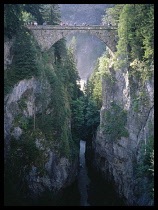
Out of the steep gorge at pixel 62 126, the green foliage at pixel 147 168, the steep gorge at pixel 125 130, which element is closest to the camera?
the green foliage at pixel 147 168

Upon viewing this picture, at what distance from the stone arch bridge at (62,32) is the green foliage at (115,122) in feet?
29.8

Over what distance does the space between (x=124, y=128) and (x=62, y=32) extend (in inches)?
621

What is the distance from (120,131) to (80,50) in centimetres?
5471

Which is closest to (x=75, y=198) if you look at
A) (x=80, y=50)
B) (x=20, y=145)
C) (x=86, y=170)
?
(x=86, y=170)

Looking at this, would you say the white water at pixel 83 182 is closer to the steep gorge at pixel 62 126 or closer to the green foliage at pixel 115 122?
the steep gorge at pixel 62 126

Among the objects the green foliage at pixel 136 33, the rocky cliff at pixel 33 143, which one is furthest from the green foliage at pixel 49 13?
the green foliage at pixel 136 33

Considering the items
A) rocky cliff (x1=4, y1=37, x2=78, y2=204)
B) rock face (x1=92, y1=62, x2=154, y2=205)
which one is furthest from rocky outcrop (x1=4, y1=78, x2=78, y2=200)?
rock face (x1=92, y1=62, x2=154, y2=205)

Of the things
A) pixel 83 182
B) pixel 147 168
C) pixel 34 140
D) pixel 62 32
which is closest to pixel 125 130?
pixel 147 168

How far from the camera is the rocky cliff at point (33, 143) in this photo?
62.6 feet

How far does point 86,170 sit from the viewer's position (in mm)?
29359

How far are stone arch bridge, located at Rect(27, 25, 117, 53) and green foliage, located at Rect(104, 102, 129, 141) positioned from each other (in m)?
9.07

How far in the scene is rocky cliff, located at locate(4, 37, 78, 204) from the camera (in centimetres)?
1909
